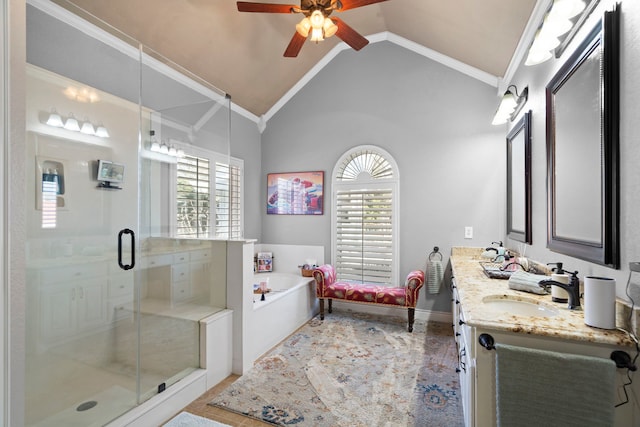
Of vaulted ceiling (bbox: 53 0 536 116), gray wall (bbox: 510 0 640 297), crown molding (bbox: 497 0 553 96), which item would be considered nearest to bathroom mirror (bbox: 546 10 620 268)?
gray wall (bbox: 510 0 640 297)

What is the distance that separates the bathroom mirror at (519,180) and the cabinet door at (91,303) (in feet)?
11.2

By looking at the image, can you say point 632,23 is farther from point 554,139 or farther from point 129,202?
point 129,202

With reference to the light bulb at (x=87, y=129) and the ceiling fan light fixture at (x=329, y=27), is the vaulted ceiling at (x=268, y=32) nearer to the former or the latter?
the light bulb at (x=87, y=129)

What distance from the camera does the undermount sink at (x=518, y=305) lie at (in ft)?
5.20

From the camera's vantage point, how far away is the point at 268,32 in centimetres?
342

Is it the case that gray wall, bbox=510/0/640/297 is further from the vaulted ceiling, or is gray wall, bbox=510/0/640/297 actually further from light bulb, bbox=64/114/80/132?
light bulb, bbox=64/114/80/132

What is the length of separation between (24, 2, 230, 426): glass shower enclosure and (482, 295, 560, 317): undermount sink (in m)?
1.98

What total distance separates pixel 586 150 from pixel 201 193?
280 cm

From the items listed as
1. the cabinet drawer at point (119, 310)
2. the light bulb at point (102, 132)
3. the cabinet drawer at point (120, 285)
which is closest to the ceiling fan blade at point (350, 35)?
the light bulb at point (102, 132)

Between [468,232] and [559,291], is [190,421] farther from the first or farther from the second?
[468,232]

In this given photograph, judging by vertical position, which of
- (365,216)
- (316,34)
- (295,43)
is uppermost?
(295,43)

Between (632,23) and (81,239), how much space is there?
3.37m

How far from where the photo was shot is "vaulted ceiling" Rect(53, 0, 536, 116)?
2498mm

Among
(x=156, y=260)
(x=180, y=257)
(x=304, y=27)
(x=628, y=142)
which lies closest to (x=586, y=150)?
(x=628, y=142)
